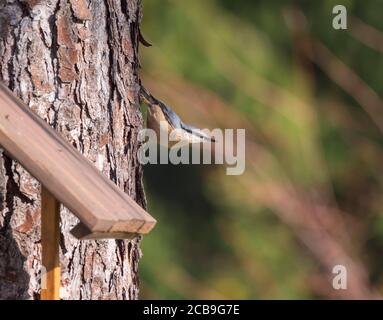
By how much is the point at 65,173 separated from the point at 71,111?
27 centimetres

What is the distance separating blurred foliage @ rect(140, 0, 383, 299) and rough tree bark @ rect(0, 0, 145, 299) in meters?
1.68

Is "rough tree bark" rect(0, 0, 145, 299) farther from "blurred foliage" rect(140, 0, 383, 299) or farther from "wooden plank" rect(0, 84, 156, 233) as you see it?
"blurred foliage" rect(140, 0, 383, 299)

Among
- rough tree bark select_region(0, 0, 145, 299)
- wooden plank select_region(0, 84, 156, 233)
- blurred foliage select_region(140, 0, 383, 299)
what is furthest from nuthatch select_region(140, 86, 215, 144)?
blurred foliage select_region(140, 0, 383, 299)

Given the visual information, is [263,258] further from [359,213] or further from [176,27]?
[176,27]

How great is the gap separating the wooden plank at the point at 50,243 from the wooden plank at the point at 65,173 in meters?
0.07

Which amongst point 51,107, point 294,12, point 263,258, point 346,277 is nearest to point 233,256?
point 263,258

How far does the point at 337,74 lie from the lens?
3568 mm

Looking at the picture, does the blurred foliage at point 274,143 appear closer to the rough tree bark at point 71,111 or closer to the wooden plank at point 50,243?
the rough tree bark at point 71,111

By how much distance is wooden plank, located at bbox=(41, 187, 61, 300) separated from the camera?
4.73 feet

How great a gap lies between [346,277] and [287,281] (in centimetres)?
21

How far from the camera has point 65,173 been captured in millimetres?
1360

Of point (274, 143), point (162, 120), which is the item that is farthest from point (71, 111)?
point (274, 143)

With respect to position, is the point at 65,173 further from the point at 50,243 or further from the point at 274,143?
the point at 274,143

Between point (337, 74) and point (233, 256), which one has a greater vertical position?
point (337, 74)
